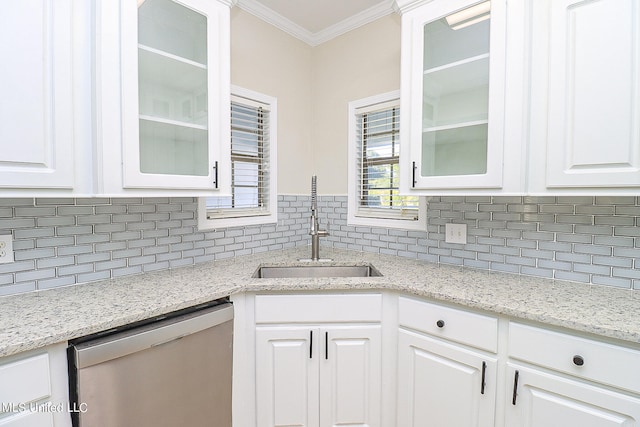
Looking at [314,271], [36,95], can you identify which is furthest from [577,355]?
[36,95]

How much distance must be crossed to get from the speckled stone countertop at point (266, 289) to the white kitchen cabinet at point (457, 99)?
18.2 inches

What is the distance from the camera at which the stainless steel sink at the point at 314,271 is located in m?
2.01

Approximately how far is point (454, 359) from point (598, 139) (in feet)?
3.41

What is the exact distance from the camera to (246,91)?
2.19 metres

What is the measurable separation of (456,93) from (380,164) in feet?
2.62

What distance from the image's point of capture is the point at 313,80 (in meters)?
2.66

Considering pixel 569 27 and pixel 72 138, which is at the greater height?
pixel 569 27

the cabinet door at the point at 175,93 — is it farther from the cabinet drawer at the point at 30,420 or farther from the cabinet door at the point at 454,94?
the cabinet door at the point at 454,94

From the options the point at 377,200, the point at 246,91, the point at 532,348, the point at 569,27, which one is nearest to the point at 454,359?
the point at 532,348

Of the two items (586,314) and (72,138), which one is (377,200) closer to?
(586,314)

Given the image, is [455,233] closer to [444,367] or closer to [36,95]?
[444,367]

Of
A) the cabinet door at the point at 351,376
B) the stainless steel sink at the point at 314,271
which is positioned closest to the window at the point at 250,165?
the stainless steel sink at the point at 314,271

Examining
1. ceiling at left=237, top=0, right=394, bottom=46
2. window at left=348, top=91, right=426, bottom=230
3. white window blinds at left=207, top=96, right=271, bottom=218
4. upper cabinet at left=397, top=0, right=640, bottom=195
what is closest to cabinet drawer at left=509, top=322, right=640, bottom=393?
upper cabinet at left=397, top=0, right=640, bottom=195

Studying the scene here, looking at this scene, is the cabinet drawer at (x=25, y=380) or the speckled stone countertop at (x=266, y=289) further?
the speckled stone countertop at (x=266, y=289)
